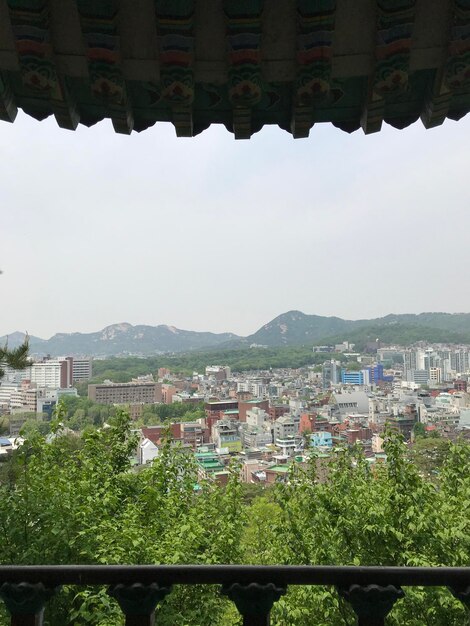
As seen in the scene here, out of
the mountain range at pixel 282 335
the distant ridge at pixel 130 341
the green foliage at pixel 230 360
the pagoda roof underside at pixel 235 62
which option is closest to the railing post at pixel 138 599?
the pagoda roof underside at pixel 235 62

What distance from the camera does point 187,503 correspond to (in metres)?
8.20

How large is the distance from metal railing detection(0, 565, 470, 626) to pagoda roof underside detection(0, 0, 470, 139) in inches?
61.8

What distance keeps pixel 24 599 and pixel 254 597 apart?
2.01 feet

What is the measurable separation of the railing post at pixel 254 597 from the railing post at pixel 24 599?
0.48 metres

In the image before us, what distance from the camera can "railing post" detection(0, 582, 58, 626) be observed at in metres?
1.26

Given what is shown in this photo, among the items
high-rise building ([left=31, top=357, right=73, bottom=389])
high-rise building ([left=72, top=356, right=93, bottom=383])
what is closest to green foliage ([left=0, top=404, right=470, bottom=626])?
high-rise building ([left=31, top=357, right=73, bottom=389])

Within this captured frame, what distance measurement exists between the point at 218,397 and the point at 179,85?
216ft

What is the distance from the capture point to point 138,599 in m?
1.27

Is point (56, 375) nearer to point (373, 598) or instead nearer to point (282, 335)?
point (373, 598)

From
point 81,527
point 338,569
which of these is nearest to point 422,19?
point 338,569

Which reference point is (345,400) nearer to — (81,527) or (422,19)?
(81,527)

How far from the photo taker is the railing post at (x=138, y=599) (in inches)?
49.6

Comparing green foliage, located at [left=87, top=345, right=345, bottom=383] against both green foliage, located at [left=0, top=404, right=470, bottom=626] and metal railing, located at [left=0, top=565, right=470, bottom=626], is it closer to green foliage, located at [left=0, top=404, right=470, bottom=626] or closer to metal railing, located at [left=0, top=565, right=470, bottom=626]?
green foliage, located at [left=0, top=404, right=470, bottom=626]

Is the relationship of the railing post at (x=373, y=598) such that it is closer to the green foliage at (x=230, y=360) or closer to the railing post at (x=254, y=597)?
the railing post at (x=254, y=597)
